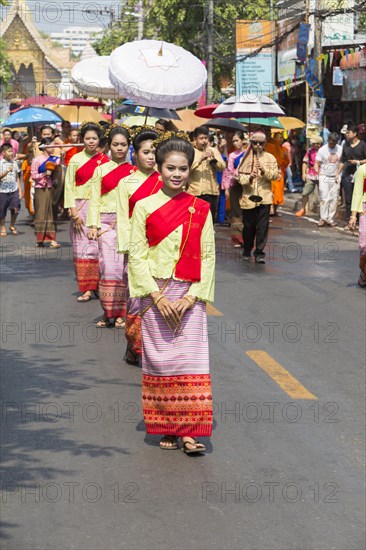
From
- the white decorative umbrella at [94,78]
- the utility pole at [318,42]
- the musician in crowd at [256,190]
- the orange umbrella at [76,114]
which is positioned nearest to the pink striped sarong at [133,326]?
the musician in crowd at [256,190]

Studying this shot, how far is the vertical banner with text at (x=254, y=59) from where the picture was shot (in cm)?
3381

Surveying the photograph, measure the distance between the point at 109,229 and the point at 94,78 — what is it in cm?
841

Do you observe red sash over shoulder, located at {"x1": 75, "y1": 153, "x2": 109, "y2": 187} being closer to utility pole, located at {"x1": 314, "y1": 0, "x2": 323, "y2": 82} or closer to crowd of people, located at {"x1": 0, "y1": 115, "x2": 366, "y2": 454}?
crowd of people, located at {"x1": 0, "y1": 115, "x2": 366, "y2": 454}

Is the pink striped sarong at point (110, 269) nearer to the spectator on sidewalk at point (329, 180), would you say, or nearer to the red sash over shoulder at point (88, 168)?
the red sash over shoulder at point (88, 168)

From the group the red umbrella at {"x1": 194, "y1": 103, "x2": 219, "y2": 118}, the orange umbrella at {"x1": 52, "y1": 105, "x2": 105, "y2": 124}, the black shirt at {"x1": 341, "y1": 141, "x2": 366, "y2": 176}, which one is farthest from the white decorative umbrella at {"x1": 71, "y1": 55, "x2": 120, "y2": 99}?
the orange umbrella at {"x1": 52, "y1": 105, "x2": 105, "y2": 124}

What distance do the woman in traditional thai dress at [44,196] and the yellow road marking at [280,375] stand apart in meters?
8.45

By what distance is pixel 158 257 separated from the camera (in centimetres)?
709

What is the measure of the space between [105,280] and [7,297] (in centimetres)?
264

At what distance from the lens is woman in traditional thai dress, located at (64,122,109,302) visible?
484 inches

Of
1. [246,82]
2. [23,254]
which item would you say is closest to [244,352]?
[23,254]

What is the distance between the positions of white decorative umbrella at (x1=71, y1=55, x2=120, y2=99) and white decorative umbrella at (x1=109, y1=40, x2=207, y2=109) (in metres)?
6.39

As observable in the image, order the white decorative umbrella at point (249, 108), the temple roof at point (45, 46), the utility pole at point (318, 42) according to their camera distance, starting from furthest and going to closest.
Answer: the temple roof at point (45, 46) → the utility pole at point (318, 42) → the white decorative umbrella at point (249, 108)

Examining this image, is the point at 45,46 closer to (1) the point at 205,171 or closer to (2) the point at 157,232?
(1) the point at 205,171

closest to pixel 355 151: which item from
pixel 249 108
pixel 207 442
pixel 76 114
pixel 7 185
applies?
pixel 249 108
